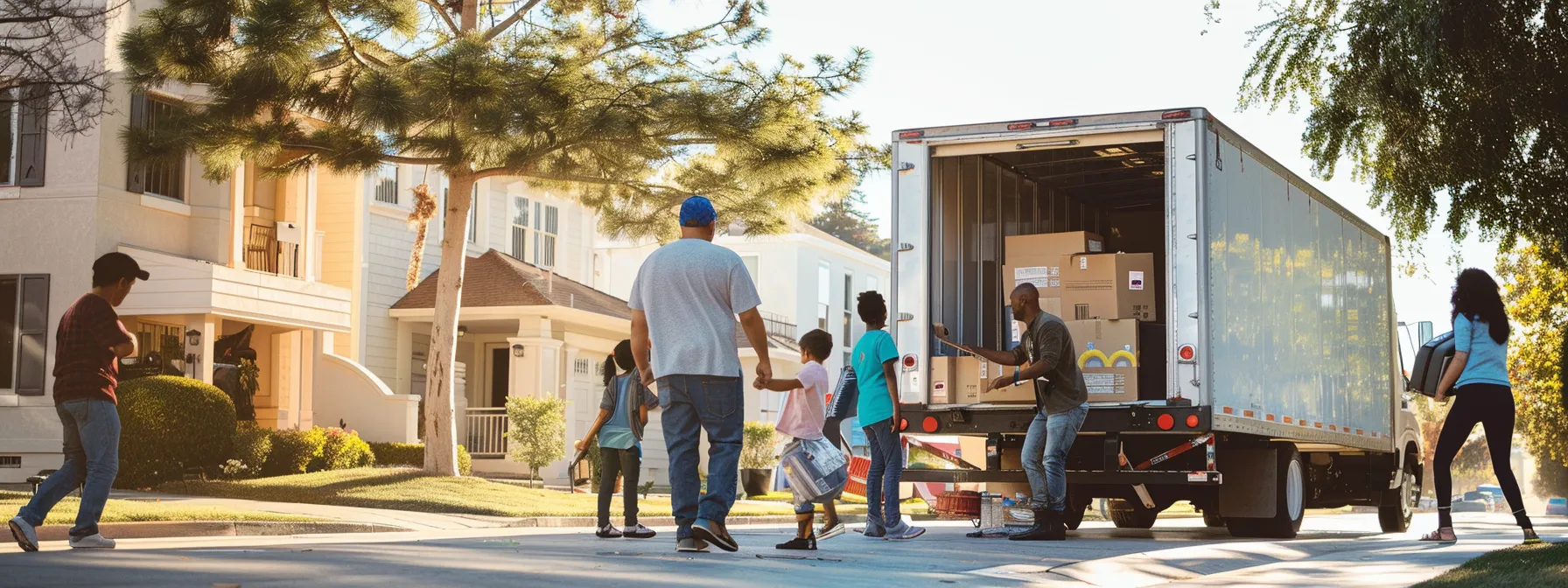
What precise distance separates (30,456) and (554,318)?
10.4 metres

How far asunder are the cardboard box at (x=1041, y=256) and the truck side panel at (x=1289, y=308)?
1301 millimetres

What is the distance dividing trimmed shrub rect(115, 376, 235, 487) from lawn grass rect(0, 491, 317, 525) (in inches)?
142

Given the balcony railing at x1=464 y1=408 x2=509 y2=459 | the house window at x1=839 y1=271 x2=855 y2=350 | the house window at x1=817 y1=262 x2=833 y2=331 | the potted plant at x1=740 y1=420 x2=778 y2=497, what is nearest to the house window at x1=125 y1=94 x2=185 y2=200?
the balcony railing at x1=464 y1=408 x2=509 y2=459

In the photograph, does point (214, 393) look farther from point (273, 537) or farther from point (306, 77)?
point (273, 537)

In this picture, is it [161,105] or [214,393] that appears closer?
[214,393]

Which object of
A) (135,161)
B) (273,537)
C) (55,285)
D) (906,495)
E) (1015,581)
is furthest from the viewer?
(906,495)

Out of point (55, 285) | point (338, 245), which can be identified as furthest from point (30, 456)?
point (338, 245)

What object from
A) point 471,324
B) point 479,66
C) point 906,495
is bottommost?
point 906,495

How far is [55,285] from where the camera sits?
801 inches

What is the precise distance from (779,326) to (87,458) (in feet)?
107

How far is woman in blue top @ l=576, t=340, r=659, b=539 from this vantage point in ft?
34.4

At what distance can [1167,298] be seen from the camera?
11.3 meters

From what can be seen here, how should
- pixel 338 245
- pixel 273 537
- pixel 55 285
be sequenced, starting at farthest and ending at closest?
pixel 338 245, pixel 55 285, pixel 273 537

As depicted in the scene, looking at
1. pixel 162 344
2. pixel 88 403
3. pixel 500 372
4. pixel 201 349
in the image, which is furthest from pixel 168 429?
pixel 500 372
